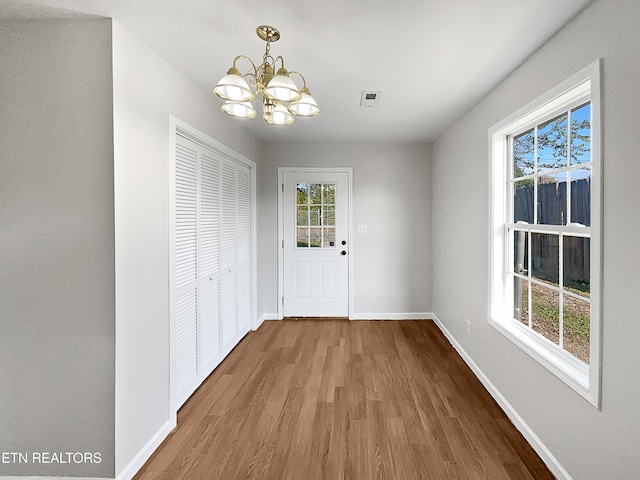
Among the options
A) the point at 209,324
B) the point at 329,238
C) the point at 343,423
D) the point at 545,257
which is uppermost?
the point at 329,238

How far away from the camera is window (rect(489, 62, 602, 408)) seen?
1.55m

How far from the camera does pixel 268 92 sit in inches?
60.8

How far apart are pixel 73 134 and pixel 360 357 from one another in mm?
2931

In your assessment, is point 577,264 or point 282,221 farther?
point 282,221

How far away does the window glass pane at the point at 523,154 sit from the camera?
89.6 inches

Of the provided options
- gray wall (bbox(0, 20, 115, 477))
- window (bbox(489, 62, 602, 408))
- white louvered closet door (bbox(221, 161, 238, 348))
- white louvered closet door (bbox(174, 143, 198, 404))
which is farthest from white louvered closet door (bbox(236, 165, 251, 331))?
window (bbox(489, 62, 602, 408))

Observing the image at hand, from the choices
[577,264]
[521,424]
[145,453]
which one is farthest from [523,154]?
[145,453]

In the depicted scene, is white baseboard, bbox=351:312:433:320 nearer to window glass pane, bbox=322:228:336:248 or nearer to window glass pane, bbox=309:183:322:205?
window glass pane, bbox=322:228:336:248

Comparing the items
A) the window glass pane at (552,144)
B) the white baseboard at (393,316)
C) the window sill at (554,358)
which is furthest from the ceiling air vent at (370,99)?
the white baseboard at (393,316)

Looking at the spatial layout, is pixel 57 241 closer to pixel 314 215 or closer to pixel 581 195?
pixel 581 195

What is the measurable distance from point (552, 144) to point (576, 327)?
1.11m

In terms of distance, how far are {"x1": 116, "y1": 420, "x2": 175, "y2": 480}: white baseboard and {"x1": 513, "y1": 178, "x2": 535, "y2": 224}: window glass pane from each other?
285 centimetres

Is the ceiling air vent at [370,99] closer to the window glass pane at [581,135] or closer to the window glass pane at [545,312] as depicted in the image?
the window glass pane at [581,135]

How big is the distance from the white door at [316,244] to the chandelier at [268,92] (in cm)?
250
